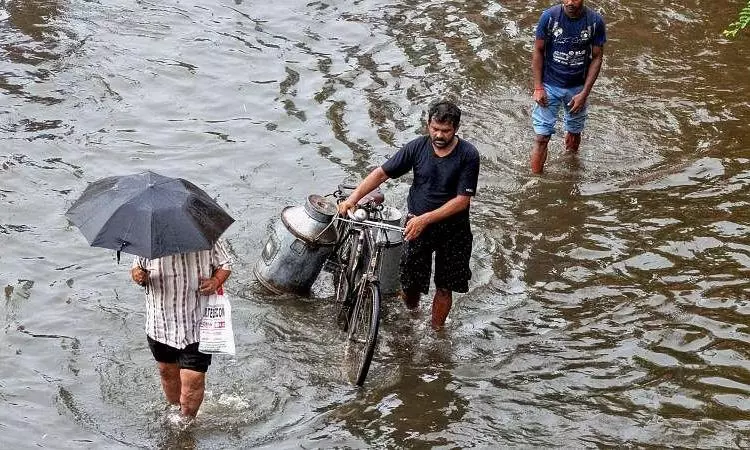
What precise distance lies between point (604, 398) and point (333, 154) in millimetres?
5120

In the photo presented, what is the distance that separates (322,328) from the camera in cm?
838

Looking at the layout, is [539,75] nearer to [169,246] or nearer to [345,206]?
[345,206]

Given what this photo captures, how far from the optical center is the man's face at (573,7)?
10.0 metres

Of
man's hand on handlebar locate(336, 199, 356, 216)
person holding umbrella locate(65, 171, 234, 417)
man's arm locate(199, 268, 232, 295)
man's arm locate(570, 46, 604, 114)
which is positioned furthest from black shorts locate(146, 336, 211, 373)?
man's arm locate(570, 46, 604, 114)

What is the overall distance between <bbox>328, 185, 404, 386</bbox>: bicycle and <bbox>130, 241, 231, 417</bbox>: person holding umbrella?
1.23 metres

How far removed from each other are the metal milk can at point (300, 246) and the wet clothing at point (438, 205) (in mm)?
710

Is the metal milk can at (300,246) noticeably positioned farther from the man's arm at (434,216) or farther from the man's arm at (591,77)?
the man's arm at (591,77)

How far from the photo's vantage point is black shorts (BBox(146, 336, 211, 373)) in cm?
665

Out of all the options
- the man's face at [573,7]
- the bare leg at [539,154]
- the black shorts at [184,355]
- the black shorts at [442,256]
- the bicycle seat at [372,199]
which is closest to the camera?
the black shorts at [184,355]

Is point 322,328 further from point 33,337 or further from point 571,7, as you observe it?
point 571,7

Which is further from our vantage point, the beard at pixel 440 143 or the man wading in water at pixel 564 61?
the man wading in water at pixel 564 61

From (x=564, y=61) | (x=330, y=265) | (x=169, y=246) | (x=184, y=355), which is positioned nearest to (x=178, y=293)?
(x=184, y=355)

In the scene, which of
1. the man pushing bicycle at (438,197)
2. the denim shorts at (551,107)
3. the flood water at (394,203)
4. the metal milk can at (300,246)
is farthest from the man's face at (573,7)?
the metal milk can at (300,246)

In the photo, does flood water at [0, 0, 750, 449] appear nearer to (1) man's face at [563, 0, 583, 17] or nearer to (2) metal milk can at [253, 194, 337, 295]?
(2) metal milk can at [253, 194, 337, 295]
